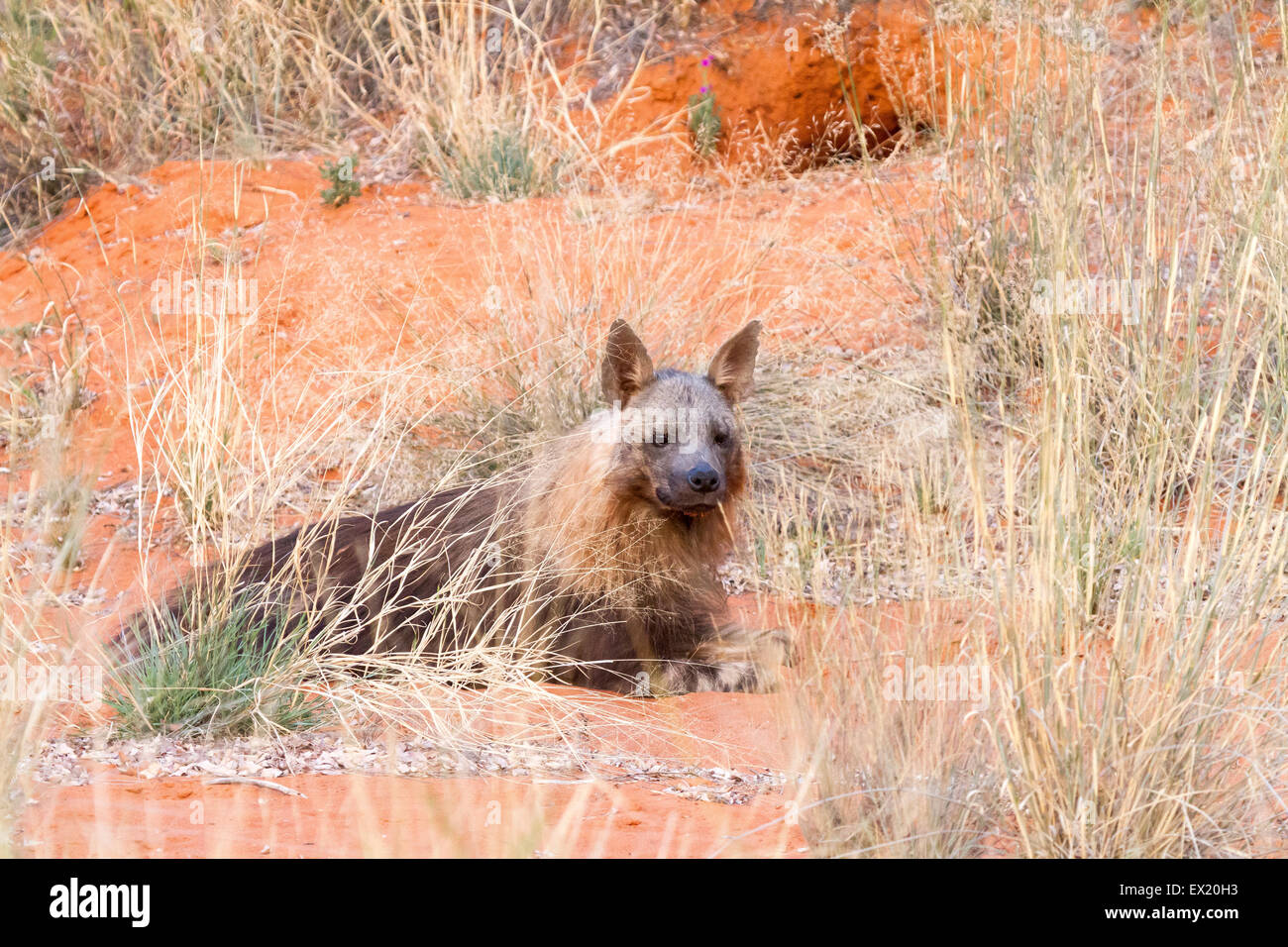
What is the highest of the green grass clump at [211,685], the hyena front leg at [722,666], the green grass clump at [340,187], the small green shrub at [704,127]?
the small green shrub at [704,127]

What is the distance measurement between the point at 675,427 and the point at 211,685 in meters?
1.88

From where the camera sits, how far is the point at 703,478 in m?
4.96

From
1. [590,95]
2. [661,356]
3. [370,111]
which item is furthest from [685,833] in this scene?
[370,111]

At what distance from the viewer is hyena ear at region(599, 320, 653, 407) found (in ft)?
16.9

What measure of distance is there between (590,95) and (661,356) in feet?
15.7

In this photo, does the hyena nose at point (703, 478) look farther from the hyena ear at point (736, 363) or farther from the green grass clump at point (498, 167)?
the green grass clump at point (498, 167)

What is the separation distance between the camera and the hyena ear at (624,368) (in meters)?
5.14

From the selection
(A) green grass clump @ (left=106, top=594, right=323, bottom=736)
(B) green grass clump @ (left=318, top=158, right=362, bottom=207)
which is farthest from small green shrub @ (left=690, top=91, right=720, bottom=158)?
(A) green grass clump @ (left=106, top=594, right=323, bottom=736)

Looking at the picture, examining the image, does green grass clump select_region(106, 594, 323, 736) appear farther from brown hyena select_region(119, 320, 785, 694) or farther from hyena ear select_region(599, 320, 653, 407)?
hyena ear select_region(599, 320, 653, 407)

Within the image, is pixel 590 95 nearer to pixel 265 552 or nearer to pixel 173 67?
pixel 173 67

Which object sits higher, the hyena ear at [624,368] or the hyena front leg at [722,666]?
the hyena ear at [624,368]

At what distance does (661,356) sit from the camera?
678cm

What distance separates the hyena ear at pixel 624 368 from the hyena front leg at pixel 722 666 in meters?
1.03

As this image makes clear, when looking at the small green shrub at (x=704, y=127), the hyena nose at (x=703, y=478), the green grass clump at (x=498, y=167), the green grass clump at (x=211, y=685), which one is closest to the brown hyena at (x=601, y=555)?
the hyena nose at (x=703, y=478)
